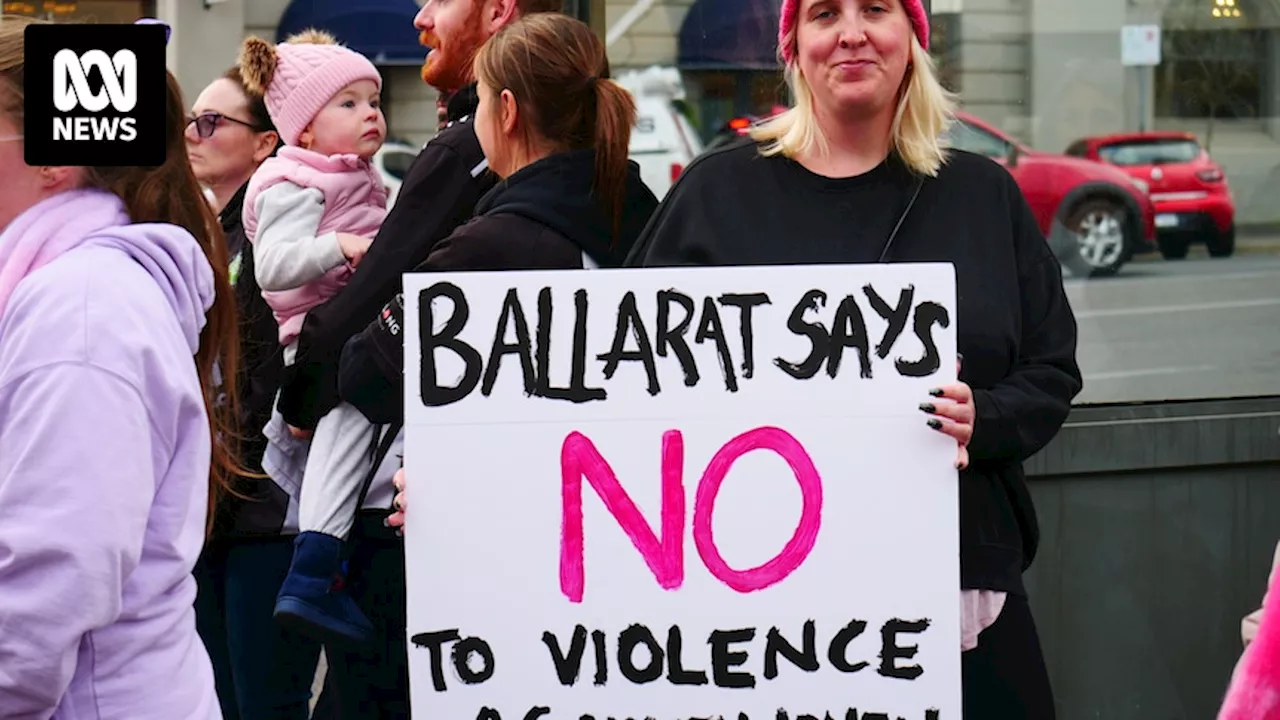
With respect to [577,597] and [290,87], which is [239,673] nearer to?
[290,87]

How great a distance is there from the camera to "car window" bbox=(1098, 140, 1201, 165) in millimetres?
5320

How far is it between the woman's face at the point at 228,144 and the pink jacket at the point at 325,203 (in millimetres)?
429

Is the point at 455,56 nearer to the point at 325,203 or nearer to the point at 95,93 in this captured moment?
the point at 325,203

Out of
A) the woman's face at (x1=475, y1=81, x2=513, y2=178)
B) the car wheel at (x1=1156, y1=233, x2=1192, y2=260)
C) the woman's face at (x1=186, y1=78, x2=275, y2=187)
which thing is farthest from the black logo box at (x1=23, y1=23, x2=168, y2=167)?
the car wheel at (x1=1156, y1=233, x2=1192, y2=260)

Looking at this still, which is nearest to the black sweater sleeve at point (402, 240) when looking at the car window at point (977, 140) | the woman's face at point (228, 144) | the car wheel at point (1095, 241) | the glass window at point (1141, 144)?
the woman's face at point (228, 144)

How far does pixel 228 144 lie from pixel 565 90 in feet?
4.86

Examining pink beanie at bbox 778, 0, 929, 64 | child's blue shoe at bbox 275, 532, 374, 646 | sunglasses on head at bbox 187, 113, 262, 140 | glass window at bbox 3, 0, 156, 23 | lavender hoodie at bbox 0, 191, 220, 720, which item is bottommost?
child's blue shoe at bbox 275, 532, 374, 646

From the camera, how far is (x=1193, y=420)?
5.08 metres

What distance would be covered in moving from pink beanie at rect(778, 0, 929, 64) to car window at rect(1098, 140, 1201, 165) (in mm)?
2116

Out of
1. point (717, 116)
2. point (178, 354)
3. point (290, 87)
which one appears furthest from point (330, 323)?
point (717, 116)

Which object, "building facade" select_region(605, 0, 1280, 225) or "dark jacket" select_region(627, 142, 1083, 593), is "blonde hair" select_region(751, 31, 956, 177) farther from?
"building facade" select_region(605, 0, 1280, 225)

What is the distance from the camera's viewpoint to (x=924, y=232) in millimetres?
3182

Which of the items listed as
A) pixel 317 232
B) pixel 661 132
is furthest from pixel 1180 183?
pixel 317 232

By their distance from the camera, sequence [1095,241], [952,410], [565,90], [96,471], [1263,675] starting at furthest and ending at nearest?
[1095,241] → [565,90] → [952,410] → [1263,675] → [96,471]
